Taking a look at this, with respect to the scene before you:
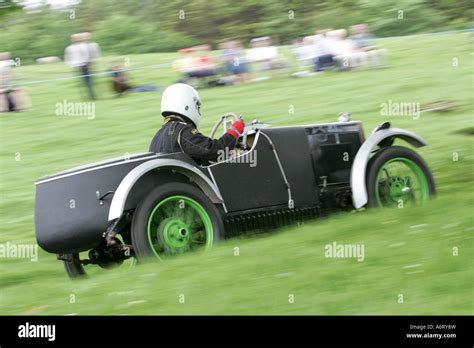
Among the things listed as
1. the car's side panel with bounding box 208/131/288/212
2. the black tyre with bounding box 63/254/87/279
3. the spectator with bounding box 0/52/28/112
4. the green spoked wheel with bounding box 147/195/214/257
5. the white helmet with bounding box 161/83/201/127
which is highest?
the spectator with bounding box 0/52/28/112

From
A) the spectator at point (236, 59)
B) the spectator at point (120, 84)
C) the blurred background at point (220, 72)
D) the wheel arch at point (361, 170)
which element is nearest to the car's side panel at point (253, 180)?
the wheel arch at point (361, 170)

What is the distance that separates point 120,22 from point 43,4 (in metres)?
2.01

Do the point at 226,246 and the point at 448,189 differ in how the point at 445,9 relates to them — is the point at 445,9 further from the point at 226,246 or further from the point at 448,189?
the point at 226,246

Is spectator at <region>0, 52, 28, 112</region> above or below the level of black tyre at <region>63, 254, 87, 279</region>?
above

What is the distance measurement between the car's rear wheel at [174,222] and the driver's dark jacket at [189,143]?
1.30 ft

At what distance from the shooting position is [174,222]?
677cm

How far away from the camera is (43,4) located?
14492 mm

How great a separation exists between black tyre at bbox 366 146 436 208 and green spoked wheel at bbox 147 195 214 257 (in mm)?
1678

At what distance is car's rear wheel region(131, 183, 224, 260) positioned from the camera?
6.55m

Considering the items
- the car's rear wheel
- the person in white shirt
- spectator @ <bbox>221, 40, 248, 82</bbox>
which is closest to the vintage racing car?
the car's rear wheel

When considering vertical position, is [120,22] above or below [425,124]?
above

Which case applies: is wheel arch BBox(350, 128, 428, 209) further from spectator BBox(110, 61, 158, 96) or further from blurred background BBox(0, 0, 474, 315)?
spectator BBox(110, 61, 158, 96)
